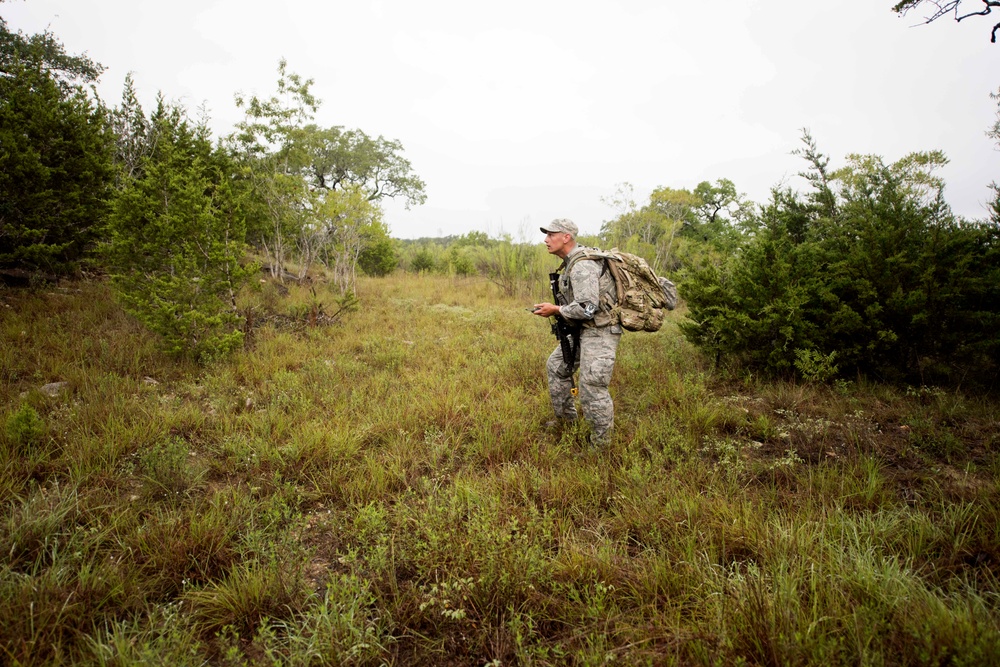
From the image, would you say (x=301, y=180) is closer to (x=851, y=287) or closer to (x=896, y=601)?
(x=851, y=287)

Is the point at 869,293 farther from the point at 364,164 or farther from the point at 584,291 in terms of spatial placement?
the point at 364,164

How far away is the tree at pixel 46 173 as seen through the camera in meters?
5.54

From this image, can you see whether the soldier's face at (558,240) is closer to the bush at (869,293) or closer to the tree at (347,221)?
the bush at (869,293)

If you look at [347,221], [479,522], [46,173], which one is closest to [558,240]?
[479,522]

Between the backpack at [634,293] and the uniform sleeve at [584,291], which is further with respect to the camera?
the backpack at [634,293]

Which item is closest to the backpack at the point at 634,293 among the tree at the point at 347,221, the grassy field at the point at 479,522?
the grassy field at the point at 479,522

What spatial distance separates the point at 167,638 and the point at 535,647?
159 cm

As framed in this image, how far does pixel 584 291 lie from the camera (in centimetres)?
329

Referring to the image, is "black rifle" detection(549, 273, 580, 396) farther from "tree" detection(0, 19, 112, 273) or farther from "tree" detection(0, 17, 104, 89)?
"tree" detection(0, 17, 104, 89)

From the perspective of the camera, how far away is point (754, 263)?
454 centimetres

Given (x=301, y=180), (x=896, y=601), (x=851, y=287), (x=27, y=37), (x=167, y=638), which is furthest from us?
(x=27, y=37)

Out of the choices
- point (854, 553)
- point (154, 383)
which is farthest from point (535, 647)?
point (154, 383)

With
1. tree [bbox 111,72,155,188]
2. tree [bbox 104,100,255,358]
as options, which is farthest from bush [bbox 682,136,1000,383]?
tree [bbox 111,72,155,188]

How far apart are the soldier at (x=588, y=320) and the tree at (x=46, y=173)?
6.88m
